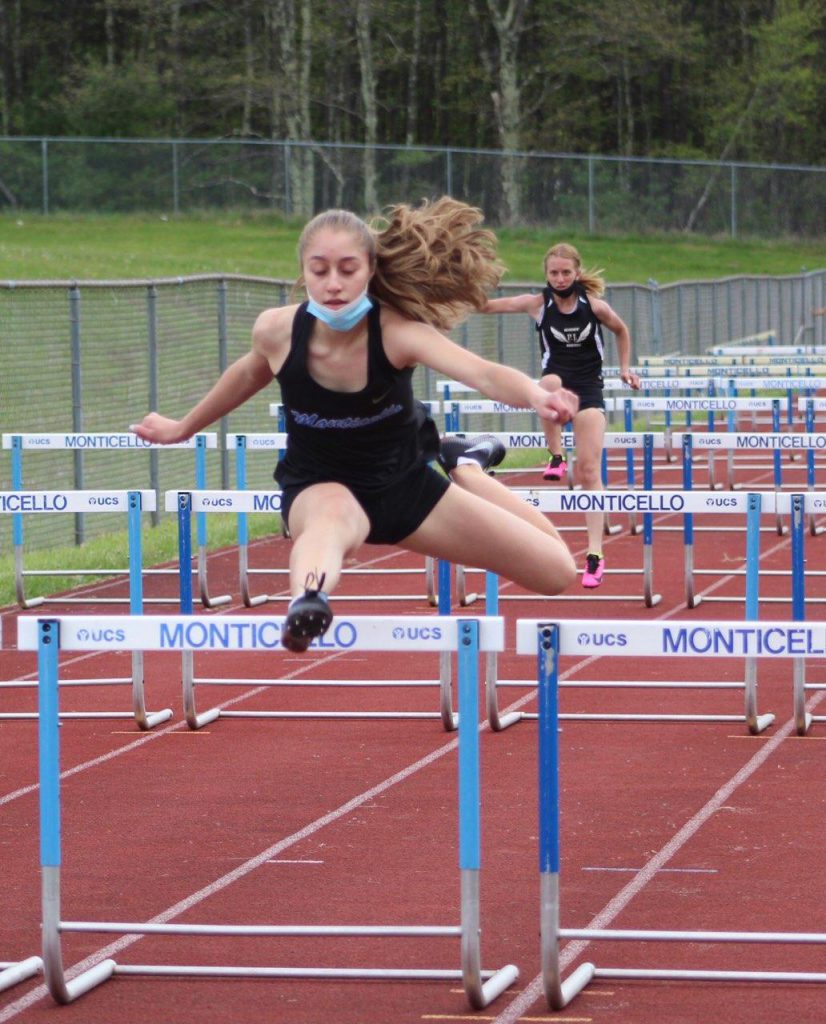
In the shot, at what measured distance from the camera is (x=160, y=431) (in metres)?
6.52

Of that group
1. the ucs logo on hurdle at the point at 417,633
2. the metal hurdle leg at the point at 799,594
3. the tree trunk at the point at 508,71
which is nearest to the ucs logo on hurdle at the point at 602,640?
the ucs logo on hurdle at the point at 417,633

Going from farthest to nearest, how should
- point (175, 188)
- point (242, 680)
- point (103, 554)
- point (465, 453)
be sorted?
1. point (175, 188)
2. point (103, 554)
3. point (242, 680)
4. point (465, 453)

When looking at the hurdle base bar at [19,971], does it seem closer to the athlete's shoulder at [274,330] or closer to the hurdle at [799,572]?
the athlete's shoulder at [274,330]

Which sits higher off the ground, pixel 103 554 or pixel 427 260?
pixel 427 260

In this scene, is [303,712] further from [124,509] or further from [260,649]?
[260,649]

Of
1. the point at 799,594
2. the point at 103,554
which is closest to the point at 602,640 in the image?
the point at 799,594

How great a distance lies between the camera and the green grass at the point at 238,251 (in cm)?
3672

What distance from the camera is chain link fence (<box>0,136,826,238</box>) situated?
42781 millimetres

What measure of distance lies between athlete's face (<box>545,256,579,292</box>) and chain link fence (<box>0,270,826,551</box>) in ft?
15.7

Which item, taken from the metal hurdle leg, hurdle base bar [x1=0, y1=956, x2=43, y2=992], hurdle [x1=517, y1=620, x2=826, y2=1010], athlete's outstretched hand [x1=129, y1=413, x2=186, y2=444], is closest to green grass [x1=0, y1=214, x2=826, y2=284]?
→ the metal hurdle leg

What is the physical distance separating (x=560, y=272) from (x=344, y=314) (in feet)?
24.5

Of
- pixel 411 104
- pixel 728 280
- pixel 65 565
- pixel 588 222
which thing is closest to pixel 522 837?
pixel 65 565

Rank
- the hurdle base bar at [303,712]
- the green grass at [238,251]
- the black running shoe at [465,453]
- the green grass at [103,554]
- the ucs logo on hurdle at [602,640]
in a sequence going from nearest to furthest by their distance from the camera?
the ucs logo on hurdle at [602,640]
the black running shoe at [465,453]
the hurdle base bar at [303,712]
the green grass at [103,554]
the green grass at [238,251]

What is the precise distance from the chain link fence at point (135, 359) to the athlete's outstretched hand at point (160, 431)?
10061 millimetres
